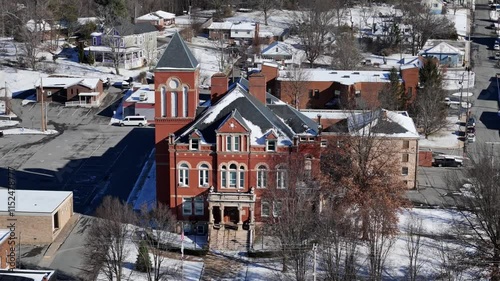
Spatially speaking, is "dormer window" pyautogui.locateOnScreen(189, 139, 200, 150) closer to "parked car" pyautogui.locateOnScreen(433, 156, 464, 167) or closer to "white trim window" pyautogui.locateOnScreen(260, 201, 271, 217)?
"white trim window" pyautogui.locateOnScreen(260, 201, 271, 217)

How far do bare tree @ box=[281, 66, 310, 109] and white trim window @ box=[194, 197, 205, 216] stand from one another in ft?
88.9

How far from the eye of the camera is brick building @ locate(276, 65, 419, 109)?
7212 cm

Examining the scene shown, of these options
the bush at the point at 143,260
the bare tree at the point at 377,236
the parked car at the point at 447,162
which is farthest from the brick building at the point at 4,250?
the parked car at the point at 447,162

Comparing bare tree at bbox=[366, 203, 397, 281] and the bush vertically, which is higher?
bare tree at bbox=[366, 203, 397, 281]

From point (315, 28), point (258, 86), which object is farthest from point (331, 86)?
point (315, 28)

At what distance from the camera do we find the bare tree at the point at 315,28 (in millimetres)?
97125

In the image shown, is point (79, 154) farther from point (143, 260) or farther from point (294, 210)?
point (294, 210)

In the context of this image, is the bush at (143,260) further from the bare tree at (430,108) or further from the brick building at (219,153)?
the bare tree at (430,108)

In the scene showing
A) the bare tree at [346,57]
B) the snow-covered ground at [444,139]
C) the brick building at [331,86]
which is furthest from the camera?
the bare tree at [346,57]

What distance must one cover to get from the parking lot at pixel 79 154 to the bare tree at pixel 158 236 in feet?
25.8

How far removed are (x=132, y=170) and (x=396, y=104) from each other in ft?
79.8

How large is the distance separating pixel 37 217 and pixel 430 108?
35917 mm

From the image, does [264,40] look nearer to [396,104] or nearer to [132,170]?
[396,104]

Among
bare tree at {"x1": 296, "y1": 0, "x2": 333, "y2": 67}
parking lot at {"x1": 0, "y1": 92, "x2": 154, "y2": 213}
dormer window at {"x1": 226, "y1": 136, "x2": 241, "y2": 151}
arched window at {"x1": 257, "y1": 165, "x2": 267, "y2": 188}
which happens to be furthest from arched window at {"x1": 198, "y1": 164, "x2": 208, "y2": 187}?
bare tree at {"x1": 296, "y1": 0, "x2": 333, "y2": 67}
